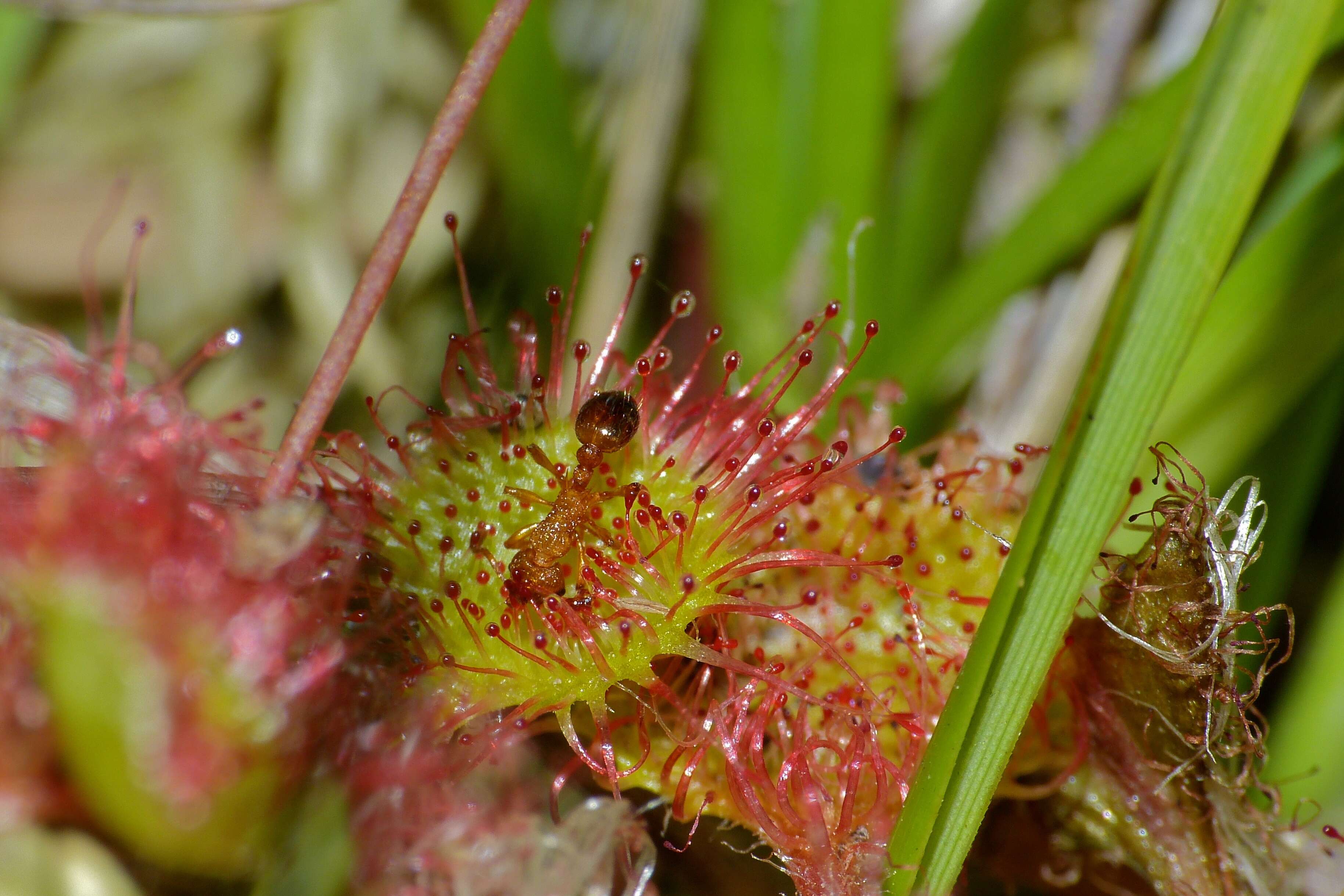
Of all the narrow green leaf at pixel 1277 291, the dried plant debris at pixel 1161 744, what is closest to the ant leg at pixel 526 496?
the dried plant debris at pixel 1161 744

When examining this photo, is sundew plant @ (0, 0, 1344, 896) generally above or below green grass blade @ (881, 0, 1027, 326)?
below

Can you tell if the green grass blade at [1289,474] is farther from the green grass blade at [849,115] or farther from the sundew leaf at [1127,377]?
the sundew leaf at [1127,377]

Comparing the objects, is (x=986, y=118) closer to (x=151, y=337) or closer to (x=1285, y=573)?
(x=1285, y=573)

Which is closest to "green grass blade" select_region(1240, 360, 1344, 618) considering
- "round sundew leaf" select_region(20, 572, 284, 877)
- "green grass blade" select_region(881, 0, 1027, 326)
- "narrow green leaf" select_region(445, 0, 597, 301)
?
"green grass blade" select_region(881, 0, 1027, 326)

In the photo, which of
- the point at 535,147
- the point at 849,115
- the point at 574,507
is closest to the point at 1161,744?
the point at 574,507

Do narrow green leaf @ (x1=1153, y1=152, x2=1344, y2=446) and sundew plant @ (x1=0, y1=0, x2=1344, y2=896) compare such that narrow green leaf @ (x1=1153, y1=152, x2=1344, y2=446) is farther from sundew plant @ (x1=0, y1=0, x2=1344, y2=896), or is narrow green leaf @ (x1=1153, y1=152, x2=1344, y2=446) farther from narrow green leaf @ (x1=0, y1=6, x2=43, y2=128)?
narrow green leaf @ (x1=0, y1=6, x2=43, y2=128)

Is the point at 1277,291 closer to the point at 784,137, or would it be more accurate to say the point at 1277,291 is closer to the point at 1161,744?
the point at 1161,744

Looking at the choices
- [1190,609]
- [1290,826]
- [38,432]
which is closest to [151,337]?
[38,432]
